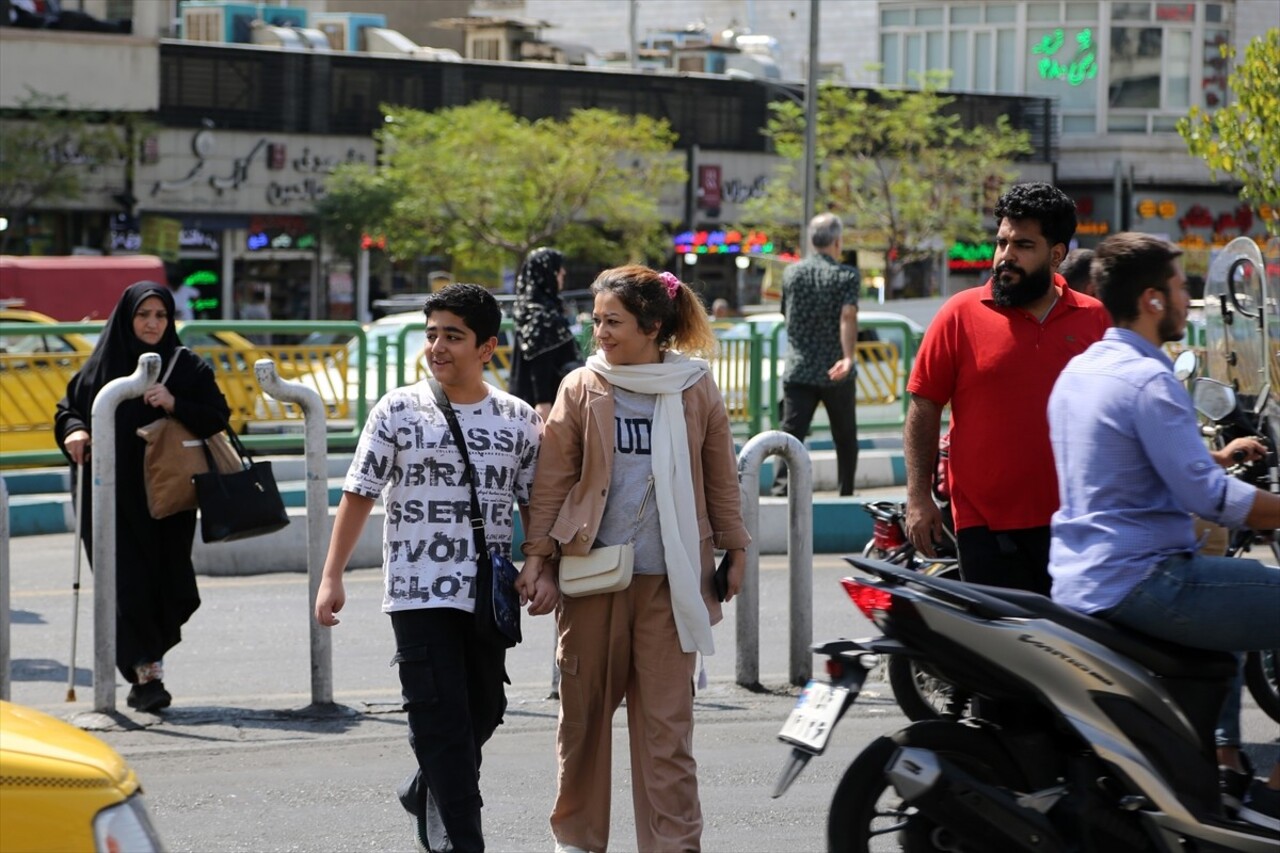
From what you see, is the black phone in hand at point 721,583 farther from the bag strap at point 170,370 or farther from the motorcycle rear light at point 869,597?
the bag strap at point 170,370

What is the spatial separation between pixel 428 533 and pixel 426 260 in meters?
41.6

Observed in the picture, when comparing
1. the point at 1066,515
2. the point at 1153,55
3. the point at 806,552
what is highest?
the point at 1153,55

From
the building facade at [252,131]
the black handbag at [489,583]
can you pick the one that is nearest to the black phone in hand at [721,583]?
the black handbag at [489,583]

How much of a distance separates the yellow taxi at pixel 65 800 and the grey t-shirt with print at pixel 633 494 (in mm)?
2001

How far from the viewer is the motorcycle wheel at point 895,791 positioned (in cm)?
442

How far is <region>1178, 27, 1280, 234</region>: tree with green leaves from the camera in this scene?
61.3 feet

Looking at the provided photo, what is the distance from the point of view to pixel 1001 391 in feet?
17.9

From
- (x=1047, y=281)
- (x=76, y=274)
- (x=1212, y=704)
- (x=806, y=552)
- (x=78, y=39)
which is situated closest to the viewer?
(x=1212, y=704)

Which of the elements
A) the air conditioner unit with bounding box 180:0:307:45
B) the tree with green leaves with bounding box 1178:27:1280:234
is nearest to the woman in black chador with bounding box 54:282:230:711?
the tree with green leaves with bounding box 1178:27:1280:234

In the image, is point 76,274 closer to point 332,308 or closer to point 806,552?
point 332,308

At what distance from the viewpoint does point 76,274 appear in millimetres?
28484

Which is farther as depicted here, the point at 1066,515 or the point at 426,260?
the point at 426,260

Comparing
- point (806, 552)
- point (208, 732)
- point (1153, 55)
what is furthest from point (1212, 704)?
point (1153, 55)

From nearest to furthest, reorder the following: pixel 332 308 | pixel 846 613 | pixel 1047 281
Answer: pixel 1047 281
pixel 846 613
pixel 332 308
